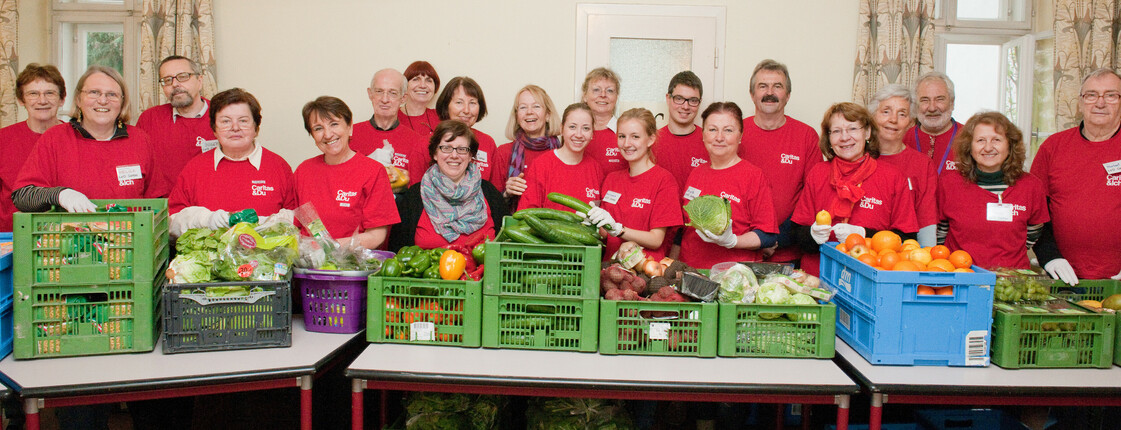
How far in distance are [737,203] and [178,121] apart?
9.66 ft

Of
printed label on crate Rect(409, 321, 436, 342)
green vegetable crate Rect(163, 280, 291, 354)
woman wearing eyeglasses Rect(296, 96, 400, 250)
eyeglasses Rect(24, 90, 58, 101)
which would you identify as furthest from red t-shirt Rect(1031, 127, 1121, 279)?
eyeglasses Rect(24, 90, 58, 101)

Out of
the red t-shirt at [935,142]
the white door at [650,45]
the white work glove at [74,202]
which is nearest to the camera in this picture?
the white work glove at [74,202]

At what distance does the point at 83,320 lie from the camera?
2.40 m

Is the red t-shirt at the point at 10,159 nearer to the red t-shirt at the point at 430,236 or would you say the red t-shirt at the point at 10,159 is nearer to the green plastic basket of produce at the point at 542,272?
the red t-shirt at the point at 430,236

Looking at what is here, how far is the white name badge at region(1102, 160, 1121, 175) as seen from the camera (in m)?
3.30

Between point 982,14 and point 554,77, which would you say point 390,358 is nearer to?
point 554,77

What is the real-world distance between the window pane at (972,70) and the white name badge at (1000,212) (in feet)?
10.0

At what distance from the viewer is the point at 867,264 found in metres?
2.42

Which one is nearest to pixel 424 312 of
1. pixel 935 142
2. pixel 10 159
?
pixel 10 159

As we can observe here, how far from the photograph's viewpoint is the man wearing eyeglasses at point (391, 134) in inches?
159

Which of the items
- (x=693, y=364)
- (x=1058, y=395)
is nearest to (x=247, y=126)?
(x=693, y=364)

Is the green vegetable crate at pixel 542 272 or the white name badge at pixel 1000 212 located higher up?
the white name badge at pixel 1000 212

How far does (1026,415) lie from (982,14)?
3896 millimetres

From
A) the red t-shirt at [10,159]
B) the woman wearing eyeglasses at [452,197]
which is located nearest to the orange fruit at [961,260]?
the woman wearing eyeglasses at [452,197]
